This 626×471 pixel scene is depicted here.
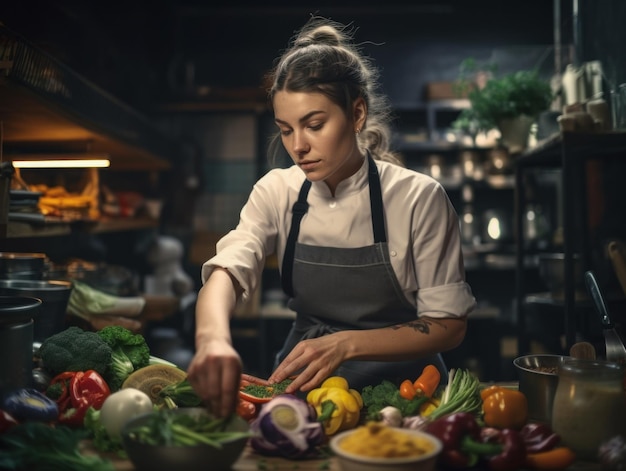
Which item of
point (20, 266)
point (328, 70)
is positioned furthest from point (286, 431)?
point (20, 266)

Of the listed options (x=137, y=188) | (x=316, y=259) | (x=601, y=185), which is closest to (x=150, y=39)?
(x=137, y=188)

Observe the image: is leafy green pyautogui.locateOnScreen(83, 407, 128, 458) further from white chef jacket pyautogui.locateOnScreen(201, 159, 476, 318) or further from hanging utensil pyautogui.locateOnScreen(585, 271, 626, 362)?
hanging utensil pyautogui.locateOnScreen(585, 271, 626, 362)

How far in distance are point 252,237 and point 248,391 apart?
1.74 ft

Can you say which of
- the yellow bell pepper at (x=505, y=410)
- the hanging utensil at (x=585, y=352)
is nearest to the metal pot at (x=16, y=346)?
the yellow bell pepper at (x=505, y=410)

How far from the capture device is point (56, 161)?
2889 millimetres

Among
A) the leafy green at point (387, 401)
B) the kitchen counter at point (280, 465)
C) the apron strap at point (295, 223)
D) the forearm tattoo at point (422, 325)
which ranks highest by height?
the apron strap at point (295, 223)

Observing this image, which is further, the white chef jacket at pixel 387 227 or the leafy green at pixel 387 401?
the white chef jacket at pixel 387 227

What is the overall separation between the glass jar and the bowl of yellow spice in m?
0.33

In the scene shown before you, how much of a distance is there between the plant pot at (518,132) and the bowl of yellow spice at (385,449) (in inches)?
105

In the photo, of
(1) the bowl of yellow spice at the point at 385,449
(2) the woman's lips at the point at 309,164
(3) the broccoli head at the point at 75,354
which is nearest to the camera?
(1) the bowl of yellow spice at the point at 385,449

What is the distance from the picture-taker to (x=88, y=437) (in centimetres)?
142

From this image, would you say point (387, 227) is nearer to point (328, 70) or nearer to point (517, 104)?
point (328, 70)

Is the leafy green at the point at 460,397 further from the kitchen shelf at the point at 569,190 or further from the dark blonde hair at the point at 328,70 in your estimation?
the kitchen shelf at the point at 569,190

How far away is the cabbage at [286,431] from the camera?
1289 millimetres
